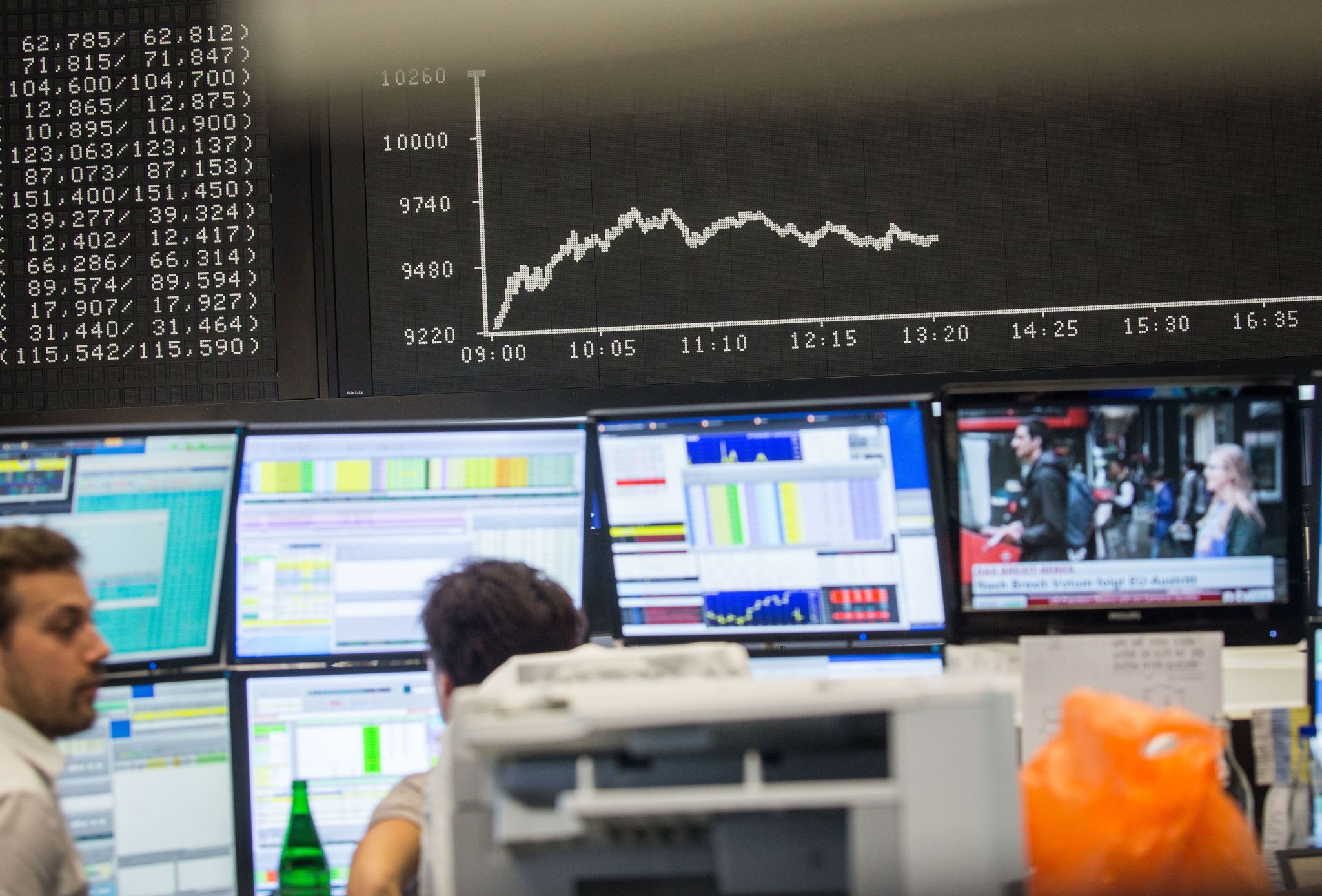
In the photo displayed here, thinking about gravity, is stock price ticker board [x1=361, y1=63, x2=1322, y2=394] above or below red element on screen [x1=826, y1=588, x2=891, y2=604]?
above

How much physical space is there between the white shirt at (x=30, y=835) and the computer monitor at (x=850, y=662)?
3.68 ft

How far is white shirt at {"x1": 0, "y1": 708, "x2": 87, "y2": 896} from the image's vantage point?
4.71 ft

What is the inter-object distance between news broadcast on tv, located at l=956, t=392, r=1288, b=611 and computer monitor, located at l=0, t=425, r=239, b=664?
136cm

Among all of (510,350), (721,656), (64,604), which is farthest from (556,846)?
(510,350)

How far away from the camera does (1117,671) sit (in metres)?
1.88

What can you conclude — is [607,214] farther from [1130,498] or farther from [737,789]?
[737,789]

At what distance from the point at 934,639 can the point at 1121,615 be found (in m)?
0.35

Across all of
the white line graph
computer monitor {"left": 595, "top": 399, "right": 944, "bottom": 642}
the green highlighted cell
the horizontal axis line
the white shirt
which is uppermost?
the white line graph

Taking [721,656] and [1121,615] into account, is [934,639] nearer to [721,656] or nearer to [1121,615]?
[1121,615]

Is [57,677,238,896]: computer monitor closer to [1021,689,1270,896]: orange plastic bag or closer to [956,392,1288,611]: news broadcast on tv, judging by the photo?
[956,392,1288,611]: news broadcast on tv

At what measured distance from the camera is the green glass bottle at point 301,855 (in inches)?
86.0

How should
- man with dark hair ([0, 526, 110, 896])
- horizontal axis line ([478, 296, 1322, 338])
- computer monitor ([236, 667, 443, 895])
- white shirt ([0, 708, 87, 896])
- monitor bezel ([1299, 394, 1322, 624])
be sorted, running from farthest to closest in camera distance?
horizontal axis line ([478, 296, 1322, 338]) → computer monitor ([236, 667, 443, 895]) → monitor bezel ([1299, 394, 1322, 624]) → man with dark hair ([0, 526, 110, 896]) → white shirt ([0, 708, 87, 896])

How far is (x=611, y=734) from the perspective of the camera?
104 centimetres

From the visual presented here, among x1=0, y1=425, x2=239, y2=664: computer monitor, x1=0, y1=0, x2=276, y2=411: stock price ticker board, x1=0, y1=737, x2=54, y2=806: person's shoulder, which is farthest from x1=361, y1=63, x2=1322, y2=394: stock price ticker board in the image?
x1=0, y1=737, x2=54, y2=806: person's shoulder
